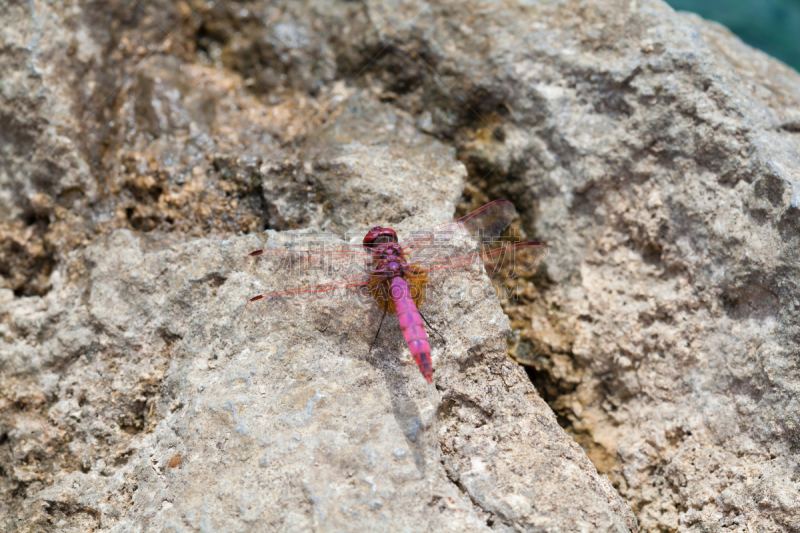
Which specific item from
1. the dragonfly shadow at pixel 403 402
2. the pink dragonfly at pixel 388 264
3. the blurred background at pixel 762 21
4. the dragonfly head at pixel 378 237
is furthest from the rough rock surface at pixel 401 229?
the blurred background at pixel 762 21

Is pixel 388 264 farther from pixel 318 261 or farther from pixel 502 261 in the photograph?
pixel 502 261

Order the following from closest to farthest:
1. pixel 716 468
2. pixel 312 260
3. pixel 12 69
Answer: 1. pixel 716 468
2. pixel 312 260
3. pixel 12 69

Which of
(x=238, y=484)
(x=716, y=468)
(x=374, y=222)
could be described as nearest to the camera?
(x=238, y=484)

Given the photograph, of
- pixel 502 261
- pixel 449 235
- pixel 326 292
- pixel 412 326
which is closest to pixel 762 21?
pixel 502 261

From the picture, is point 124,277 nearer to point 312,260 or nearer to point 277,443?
point 312,260

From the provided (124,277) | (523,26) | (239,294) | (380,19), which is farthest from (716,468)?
(380,19)

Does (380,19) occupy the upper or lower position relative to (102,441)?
upper
